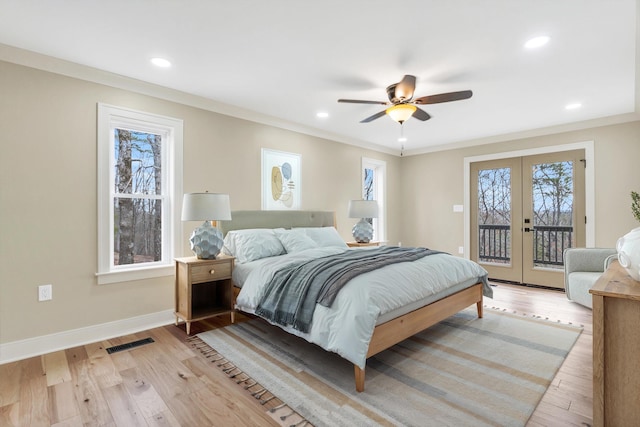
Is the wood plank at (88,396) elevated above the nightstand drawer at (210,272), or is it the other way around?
the nightstand drawer at (210,272)

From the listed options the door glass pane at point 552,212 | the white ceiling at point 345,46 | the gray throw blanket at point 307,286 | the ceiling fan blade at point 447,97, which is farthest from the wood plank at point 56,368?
the door glass pane at point 552,212

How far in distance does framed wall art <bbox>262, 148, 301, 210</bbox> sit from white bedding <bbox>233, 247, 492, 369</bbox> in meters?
1.33

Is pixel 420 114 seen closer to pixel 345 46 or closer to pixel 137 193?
pixel 345 46

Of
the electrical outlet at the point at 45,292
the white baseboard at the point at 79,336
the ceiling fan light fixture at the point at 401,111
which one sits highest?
the ceiling fan light fixture at the point at 401,111

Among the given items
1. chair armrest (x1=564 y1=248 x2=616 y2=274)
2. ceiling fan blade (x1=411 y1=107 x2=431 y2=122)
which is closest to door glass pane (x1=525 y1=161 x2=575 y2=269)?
chair armrest (x1=564 y1=248 x2=616 y2=274)

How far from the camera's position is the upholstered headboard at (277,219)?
386 centimetres

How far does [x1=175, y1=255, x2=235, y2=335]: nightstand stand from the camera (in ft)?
9.80

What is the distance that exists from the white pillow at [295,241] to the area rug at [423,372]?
91 cm

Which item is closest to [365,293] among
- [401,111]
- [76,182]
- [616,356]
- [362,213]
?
[616,356]

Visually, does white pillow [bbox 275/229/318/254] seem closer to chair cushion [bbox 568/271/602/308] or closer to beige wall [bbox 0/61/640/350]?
beige wall [bbox 0/61/640/350]

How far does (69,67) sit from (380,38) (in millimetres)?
2679

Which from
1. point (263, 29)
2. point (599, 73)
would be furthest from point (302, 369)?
point (599, 73)

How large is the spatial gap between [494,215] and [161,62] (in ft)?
17.4

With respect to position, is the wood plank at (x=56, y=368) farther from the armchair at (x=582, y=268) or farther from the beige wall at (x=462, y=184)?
the beige wall at (x=462, y=184)
